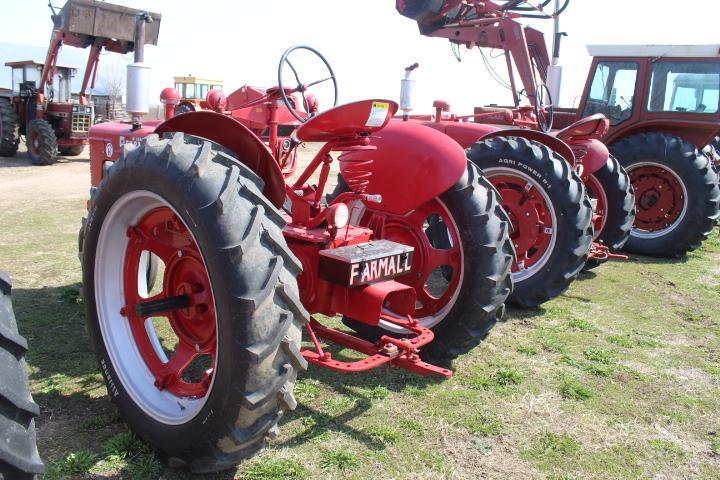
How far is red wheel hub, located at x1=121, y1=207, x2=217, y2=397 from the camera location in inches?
103

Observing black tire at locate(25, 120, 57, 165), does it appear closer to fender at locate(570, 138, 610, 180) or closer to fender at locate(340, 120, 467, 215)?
fender at locate(570, 138, 610, 180)

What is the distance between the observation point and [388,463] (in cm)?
260

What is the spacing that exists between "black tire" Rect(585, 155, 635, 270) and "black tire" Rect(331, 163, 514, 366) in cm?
323

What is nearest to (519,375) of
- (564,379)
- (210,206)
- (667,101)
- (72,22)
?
(564,379)

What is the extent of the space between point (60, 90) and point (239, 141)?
15.9m

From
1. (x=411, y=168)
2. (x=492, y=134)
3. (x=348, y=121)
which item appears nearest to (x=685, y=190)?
(x=492, y=134)

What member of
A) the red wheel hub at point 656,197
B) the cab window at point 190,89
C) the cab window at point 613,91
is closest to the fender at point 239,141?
the red wheel hub at point 656,197

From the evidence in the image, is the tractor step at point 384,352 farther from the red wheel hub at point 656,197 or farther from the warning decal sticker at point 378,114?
the red wheel hub at point 656,197

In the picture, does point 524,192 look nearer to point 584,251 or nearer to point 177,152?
point 584,251

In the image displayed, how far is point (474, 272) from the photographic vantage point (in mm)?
3365

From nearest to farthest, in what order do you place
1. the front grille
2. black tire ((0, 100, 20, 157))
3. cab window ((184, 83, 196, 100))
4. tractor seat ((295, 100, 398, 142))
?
tractor seat ((295, 100, 398, 142)) < the front grille < black tire ((0, 100, 20, 157)) < cab window ((184, 83, 196, 100))

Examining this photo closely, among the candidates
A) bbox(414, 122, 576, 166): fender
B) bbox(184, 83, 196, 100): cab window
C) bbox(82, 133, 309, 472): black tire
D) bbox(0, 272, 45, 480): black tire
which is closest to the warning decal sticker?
bbox(82, 133, 309, 472): black tire

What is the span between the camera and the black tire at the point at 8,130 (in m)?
14.3

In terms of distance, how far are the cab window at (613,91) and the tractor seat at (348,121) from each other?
6.25 meters
